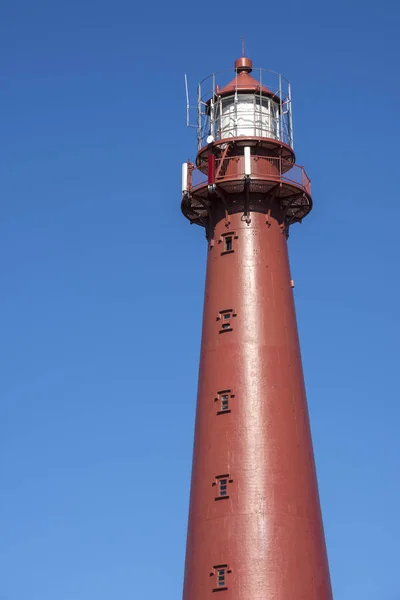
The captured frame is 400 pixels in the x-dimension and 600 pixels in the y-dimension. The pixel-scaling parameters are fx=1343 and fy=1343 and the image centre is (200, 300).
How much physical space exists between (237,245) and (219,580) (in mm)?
13090

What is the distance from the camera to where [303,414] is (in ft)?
166

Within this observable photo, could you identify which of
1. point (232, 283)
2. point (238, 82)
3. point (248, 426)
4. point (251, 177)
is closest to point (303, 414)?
point (248, 426)

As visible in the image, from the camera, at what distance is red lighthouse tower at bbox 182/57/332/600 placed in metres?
47.5

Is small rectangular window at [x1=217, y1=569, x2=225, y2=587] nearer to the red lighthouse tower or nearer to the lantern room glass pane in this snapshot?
the red lighthouse tower

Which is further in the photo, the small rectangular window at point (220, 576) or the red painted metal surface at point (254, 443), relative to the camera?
the red painted metal surface at point (254, 443)

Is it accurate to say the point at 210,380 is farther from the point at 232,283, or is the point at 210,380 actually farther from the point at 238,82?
the point at 238,82

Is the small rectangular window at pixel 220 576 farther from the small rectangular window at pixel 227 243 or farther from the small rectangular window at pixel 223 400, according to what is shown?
the small rectangular window at pixel 227 243

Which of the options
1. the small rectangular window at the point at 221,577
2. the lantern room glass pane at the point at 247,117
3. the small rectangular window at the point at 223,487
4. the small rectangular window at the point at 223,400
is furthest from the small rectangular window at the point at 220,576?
the lantern room glass pane at the point at 247,117

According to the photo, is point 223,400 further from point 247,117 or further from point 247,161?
point 247,117

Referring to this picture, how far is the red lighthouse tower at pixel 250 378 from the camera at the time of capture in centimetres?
4750

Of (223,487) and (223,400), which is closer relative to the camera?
(223,487)

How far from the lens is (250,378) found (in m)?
50.2

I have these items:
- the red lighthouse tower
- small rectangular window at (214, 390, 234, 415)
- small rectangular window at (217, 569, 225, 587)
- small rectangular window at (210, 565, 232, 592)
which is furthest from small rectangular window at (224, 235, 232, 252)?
small rectangular window at (217, 569, 225, 587)

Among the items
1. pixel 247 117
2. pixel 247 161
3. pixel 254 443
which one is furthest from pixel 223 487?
pixel 247 117
